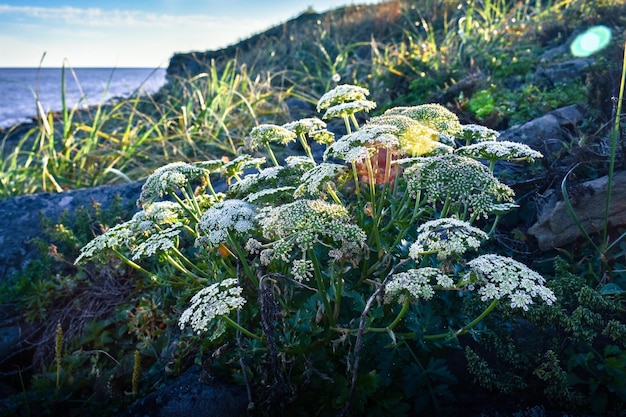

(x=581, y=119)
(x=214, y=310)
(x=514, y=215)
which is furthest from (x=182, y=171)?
(x=581, y=119)

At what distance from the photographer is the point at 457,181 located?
5.78 ft

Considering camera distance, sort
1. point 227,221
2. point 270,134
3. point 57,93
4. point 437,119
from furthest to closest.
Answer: point 57,93 → point 270,134 → point 437,119 → point 227,221

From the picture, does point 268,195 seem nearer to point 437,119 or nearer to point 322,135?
point 322,135

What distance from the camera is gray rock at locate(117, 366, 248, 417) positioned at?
217 centimetres

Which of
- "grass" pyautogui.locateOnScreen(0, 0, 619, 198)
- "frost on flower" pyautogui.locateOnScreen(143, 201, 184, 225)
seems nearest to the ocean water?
"grass" pyautogui.locateOnScreen(0, 0, 619, 198)

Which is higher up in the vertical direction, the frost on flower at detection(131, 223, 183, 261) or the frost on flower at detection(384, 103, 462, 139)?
the frost on flower at detection(384, 103, 462, 139)

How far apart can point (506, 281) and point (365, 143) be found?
0.88 meters

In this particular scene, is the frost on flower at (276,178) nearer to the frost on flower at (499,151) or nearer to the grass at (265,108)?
the frost on flower at (499,151)

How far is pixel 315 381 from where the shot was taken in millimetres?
2023

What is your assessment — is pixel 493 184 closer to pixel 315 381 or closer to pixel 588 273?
pixel 315 381

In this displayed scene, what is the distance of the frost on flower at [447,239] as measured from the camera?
156 centimetres

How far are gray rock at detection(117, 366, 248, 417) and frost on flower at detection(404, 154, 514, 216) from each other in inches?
51.8

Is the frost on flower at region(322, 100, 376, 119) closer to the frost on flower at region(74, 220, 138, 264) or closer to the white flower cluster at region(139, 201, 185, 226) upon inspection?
the white flower cluster at region(139, 201, 185, 226)

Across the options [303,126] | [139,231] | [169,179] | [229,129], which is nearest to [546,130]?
[303,126]
